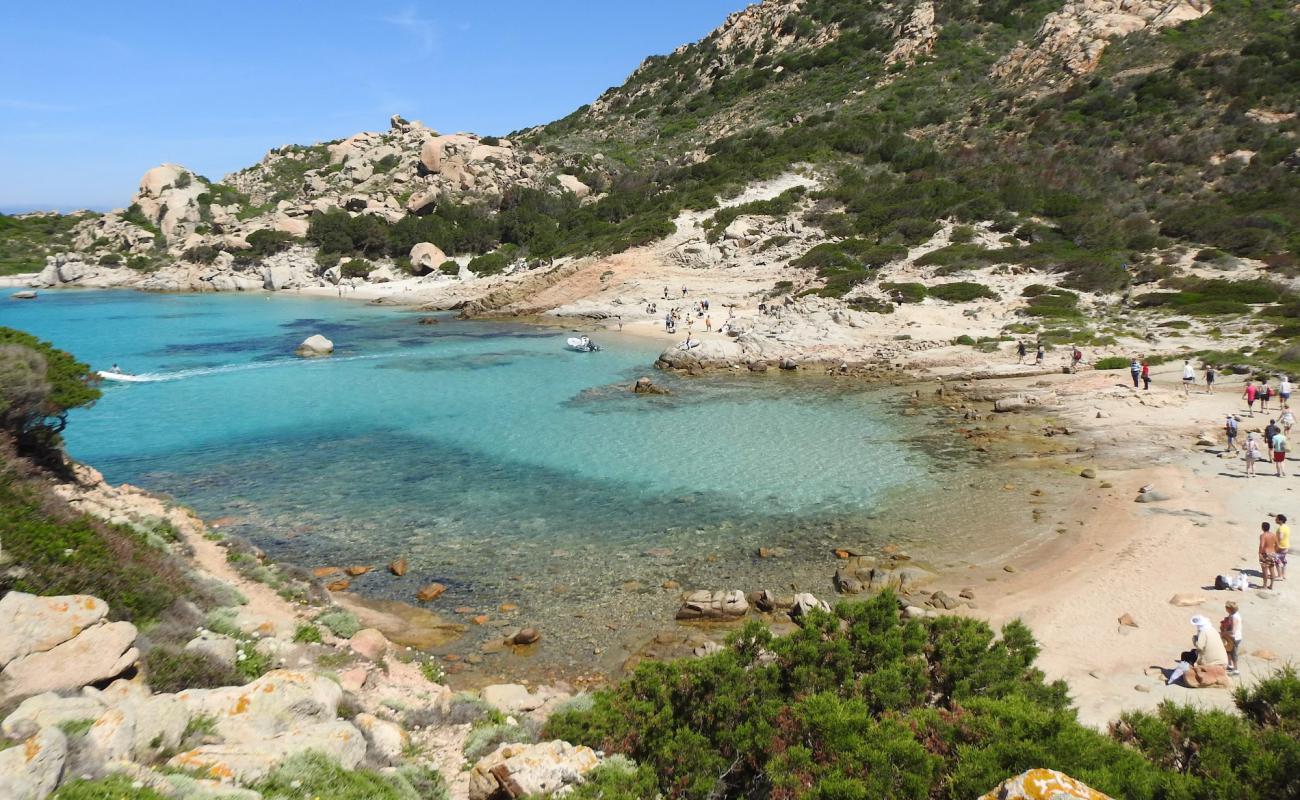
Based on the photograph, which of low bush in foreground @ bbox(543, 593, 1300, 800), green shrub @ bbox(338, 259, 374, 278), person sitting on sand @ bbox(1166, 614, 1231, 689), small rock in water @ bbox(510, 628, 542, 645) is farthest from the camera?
green shrub @ bbox(338, 259, 374, 278)

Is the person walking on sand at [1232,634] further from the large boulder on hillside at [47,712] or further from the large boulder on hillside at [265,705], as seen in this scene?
the large boulder on hillside at [47,712]

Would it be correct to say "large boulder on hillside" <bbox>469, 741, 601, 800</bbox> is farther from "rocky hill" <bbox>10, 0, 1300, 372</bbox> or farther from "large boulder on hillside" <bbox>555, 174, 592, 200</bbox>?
"large boulder on hillside" <bbox>555, 174, 592, 200</bbox>

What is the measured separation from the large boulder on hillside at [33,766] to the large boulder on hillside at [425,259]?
2858 inches

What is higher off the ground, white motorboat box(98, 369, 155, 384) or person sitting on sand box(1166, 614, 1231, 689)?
white motorboat box(98, 369, 155, 384)

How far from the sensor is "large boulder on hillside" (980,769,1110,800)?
4.61m

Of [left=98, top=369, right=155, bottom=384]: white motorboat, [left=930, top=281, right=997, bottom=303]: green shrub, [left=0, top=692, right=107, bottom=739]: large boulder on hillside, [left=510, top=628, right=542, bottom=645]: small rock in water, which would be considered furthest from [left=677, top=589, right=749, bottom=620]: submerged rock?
[left=98, top=369, right=155, bottom=384]: white motorboat

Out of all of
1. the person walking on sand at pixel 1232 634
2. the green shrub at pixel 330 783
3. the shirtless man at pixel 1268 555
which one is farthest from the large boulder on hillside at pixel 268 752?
the shirtless man at pixel 1268 555

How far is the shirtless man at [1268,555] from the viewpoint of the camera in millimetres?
12523

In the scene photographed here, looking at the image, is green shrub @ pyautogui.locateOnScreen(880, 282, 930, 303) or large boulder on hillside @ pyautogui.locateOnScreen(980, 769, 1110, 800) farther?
green shrub @ pyautogui.locateOnScreen(880, 282, 930, 303)

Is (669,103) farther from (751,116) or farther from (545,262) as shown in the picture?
(545,262)

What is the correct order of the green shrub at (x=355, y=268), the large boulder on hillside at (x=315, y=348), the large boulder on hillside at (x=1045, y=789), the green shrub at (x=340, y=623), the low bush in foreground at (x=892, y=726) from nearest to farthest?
the large boulder on hillside at (x=1045, y=789) → the low bush in foreground at (x=892, y=726) → the green shrub at (x=340, y=623) → the large boulder on hillside at (x=315, y=348) → the green shrub at (x=355, y=268)

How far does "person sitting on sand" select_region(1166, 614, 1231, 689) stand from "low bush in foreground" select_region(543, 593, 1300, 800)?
127 inches

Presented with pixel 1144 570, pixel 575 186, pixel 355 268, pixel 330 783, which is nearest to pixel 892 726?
pixel 330 783

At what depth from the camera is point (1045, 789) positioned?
4645mm
